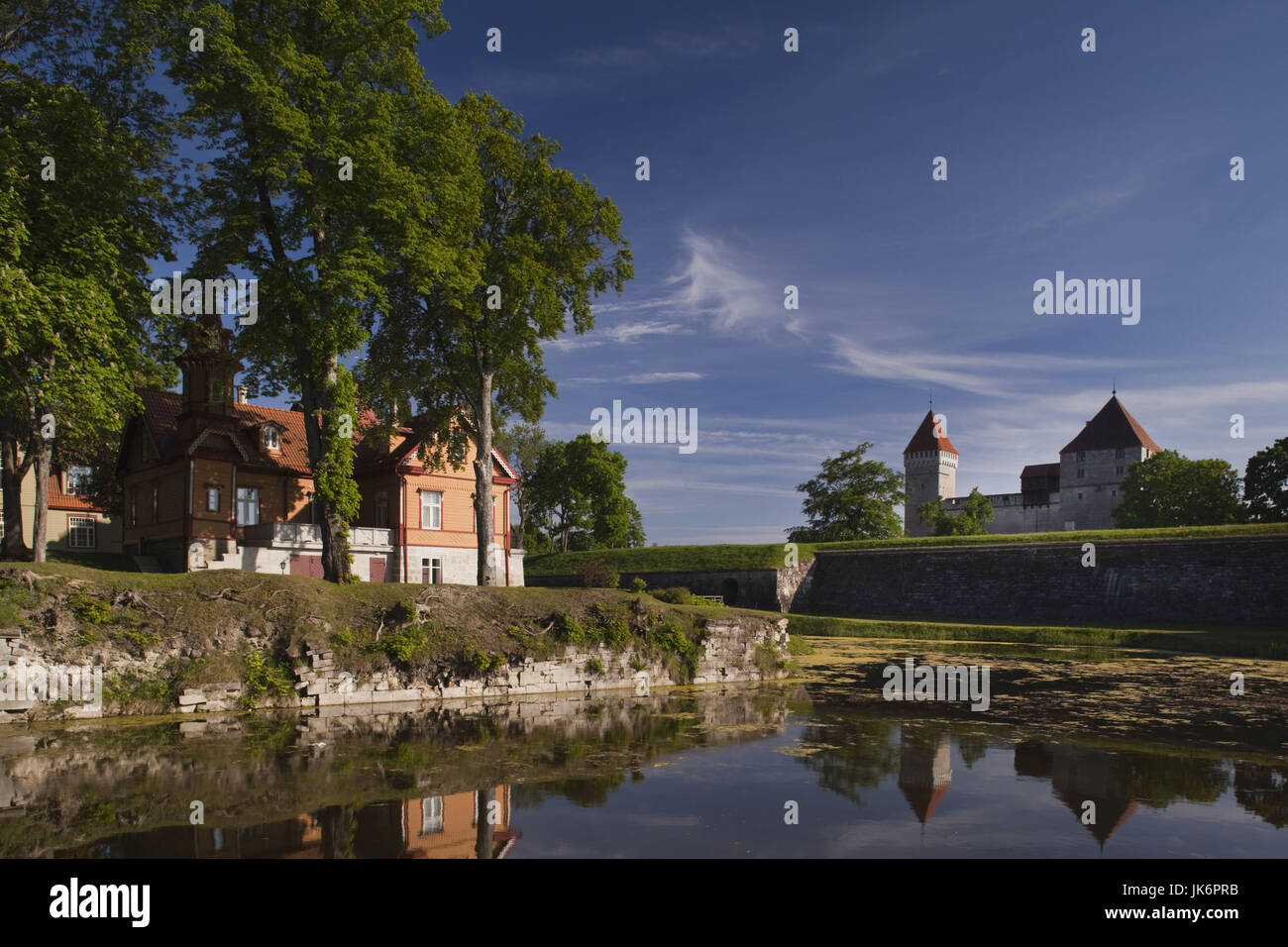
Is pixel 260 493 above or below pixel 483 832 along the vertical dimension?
above

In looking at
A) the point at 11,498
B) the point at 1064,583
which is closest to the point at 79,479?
the point at 11,498

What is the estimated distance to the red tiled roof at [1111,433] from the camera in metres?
87.9

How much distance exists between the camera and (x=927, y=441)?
99500mm

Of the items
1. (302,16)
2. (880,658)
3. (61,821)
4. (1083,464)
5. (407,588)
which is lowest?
(880,658)

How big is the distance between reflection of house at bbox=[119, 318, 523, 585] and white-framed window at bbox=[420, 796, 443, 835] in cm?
1688

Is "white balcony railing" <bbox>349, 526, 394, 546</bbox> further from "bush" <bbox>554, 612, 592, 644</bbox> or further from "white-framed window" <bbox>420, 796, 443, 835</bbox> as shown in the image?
"white-framed window" <bbox>420, 796, 443, 835</bbox>

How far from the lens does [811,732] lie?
51.3 ft

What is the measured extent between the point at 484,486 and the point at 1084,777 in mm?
19339

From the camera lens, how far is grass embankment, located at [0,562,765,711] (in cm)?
1652

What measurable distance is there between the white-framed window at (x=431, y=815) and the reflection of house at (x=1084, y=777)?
7498 millimetres

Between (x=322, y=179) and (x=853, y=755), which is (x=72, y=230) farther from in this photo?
(x=853, y=755)

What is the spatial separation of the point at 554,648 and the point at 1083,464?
86211 mm
